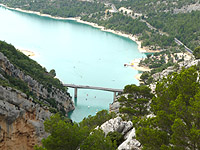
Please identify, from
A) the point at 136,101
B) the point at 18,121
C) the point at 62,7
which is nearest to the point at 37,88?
the point at 136,101

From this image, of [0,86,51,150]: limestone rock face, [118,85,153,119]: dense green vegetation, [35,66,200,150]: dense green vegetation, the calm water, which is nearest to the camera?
[35,66,200,150]: dense green vegetation

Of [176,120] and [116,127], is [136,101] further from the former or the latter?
[176,120]

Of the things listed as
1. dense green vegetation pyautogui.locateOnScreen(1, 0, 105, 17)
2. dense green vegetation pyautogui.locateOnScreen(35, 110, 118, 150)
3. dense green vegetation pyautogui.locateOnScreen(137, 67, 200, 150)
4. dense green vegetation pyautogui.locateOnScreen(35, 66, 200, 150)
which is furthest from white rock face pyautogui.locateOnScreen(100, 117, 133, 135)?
dense green vegetation pyautogui.locateOnScreen(1, 0, 105, 17)

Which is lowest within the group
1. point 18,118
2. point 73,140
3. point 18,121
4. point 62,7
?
point 18,121

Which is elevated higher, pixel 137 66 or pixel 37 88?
pixel 37 88

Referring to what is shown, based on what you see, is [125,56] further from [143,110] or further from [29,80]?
[143,110]

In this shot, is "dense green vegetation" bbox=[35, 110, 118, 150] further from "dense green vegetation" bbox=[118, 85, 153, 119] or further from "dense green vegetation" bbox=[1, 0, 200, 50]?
"dense green vegetation" bbox=[1, 0, 200, 50]

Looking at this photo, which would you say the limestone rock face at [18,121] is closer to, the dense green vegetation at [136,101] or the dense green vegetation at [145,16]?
the dense green vegetation at [136,101]
